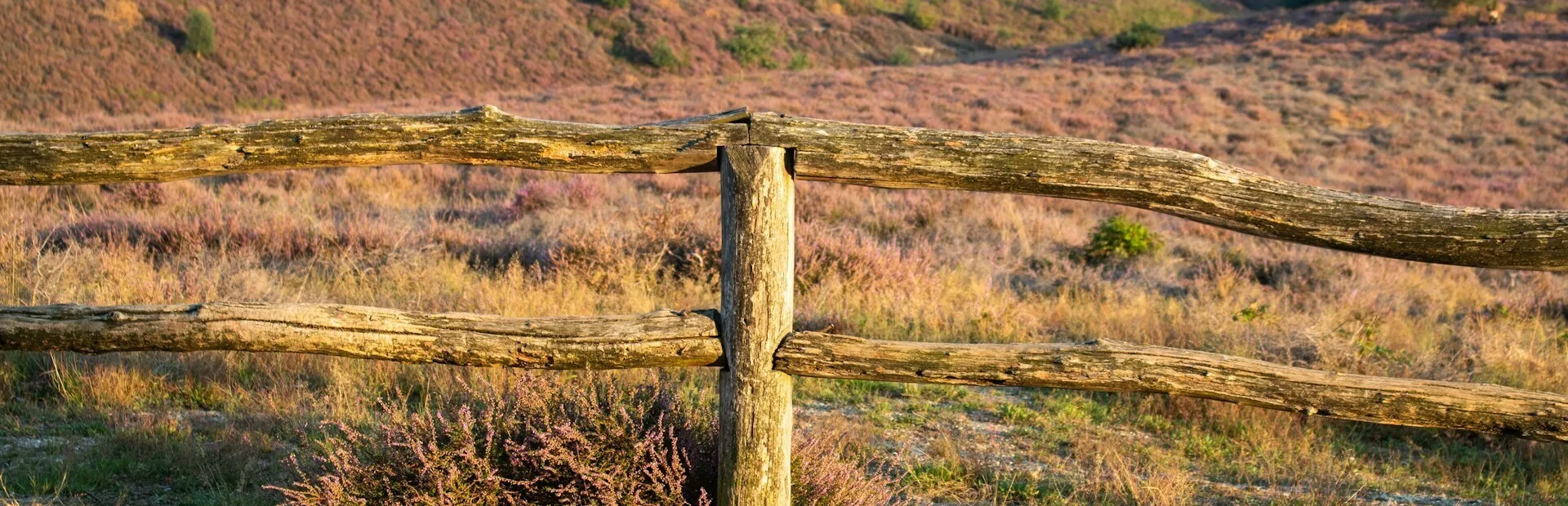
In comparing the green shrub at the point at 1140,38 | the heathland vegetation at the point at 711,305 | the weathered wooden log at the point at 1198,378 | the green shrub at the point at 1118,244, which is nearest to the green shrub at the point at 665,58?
the green shrub at the point at 1140,38

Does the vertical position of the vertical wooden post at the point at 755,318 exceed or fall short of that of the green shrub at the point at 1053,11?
it falls short

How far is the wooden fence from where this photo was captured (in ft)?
8.56

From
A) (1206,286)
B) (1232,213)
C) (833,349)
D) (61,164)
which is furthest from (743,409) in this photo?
(1206,286)

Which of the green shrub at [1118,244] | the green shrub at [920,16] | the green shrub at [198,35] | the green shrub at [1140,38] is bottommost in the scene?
the green shrub at [1118,244]

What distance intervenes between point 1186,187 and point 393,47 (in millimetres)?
33678

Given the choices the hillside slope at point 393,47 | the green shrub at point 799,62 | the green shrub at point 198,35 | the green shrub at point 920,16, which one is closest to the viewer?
the hillside slope at point 393,47

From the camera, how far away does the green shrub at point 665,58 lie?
114 ft

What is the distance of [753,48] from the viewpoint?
119 feet

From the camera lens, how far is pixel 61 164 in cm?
266

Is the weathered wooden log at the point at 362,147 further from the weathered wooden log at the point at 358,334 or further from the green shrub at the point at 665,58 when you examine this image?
the green shrub at the point at 665,58

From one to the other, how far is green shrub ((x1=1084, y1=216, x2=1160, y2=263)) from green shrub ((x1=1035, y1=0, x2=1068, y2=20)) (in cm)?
4398

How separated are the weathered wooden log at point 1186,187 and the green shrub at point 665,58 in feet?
109

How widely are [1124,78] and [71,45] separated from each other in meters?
30.6

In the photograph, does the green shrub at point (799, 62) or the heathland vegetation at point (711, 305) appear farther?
the green shrub at point (799, 62)
